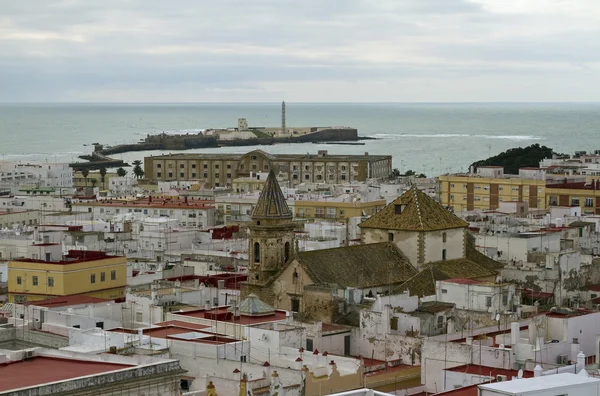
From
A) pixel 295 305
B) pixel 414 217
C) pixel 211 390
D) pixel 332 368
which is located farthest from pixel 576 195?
pixel 211 390

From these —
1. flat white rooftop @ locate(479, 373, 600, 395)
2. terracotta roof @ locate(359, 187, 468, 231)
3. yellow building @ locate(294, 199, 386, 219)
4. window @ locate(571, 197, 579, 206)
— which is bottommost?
yellow building @ locate(294, 199, 386, 219)

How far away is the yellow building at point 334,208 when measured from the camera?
68300 mm

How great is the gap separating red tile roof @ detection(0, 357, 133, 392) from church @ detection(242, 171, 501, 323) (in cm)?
1243

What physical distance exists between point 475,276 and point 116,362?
19.2 meters

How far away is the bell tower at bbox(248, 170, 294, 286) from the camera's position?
3794 centimetres

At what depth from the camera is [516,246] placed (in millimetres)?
45844

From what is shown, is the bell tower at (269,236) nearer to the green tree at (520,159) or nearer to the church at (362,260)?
the church at (362,260)

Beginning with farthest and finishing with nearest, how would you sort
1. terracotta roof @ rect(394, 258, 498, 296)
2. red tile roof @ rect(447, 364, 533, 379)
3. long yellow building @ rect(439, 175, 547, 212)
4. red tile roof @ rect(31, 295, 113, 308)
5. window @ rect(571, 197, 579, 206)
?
1. long yellow building @ rect(439, 175, 547, 212)
2. window @ rect(571, 197, 579, 206)
3. terracotta roof @ rect(394, 258, 498, 296)
4. red tile roof @ rect(31, 295, 113, 308)
5. red tile roof @ rect(447, 364, 533, 379)

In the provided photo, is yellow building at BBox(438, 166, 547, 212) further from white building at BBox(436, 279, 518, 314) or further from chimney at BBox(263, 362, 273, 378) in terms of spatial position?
chimney at BBox(263, 362, 273, 378)

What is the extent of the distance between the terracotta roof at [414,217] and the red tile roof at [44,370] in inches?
738

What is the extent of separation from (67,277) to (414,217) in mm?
9835

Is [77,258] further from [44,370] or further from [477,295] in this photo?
[44,370]

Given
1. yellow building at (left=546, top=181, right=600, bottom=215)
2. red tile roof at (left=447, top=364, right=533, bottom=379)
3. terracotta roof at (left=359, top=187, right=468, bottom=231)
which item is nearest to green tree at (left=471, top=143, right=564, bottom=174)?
yellow building at (left=546, top=181, right=600, bottom=215)

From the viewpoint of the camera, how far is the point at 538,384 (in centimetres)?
1970
